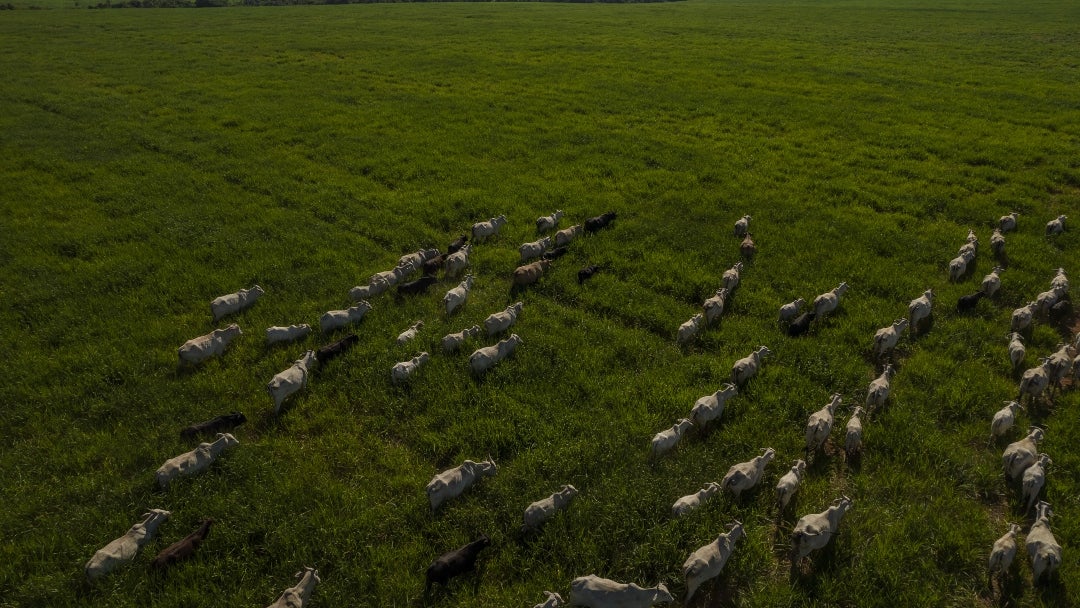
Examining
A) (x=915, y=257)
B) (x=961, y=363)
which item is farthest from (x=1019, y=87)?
(x=961, y=363)

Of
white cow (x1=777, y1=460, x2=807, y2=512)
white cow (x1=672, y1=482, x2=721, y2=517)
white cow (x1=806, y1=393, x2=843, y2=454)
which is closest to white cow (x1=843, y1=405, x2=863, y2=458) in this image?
white cow (x1=806, y1=393, x2=843, y2=454)

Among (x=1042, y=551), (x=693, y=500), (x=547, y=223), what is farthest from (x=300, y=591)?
(x=547, y=223)

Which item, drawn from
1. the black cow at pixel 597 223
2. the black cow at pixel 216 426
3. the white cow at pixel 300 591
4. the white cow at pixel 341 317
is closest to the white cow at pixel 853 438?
the white cow at pixel 300 591

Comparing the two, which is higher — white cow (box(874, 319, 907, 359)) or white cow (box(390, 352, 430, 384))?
white cow (box(874, 319, 907, 359))

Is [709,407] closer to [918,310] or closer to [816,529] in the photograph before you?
[816,529]

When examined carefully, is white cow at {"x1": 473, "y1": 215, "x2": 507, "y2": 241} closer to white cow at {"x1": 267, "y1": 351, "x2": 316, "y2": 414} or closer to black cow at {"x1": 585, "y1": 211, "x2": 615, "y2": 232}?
black cow at {"x1": 585, "y1": 211, "x2": 615, "y2": 232}

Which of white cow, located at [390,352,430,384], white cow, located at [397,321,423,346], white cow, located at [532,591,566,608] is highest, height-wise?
white cow, located at [397,321,423,346]

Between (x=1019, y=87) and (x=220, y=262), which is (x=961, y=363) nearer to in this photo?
(x=220, y=262)
